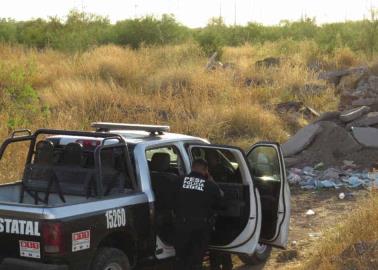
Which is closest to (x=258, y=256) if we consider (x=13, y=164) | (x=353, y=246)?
(x=353, y=246)

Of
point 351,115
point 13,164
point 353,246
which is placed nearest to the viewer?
point 353,246

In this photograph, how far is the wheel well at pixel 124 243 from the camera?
6141 millimetres

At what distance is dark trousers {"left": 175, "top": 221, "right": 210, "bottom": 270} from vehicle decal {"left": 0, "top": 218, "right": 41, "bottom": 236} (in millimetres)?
1596

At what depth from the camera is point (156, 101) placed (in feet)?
59.2

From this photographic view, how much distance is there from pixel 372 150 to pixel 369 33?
17523mm

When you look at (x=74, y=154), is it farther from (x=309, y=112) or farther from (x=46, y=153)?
(x=309, y=112)

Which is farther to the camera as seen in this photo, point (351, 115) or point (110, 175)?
point (351, 115)

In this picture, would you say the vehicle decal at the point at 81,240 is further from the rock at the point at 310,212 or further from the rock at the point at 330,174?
the rock at the point at 330,174

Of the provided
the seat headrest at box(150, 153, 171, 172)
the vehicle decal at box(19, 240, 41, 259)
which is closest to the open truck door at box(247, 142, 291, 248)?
the seat headrest at box(150, 153, 171, 172)

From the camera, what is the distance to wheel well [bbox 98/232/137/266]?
20.1 feet

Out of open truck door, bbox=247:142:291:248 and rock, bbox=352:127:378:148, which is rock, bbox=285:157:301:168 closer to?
rock, bbox=352:127:378:148

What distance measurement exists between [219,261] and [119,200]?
177cm

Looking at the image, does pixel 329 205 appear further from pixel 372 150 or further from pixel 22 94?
pixel 22 94

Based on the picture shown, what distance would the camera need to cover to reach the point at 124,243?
20.8 feet
